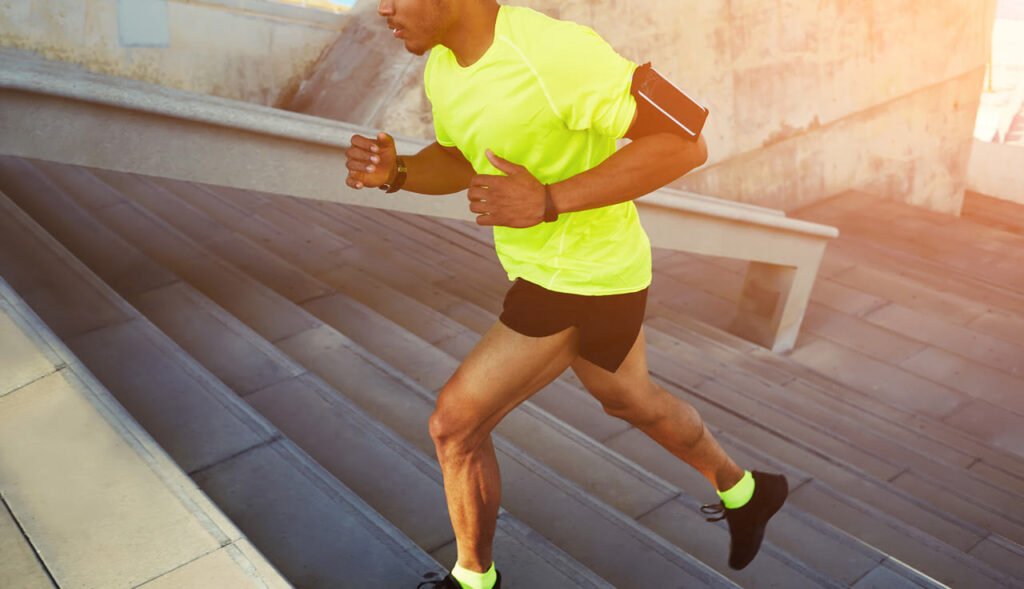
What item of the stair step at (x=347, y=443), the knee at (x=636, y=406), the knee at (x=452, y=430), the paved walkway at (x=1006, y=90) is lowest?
the paved walkway at (x=1006, y=90)

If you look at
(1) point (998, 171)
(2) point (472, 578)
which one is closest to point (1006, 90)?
(1) point (998, 171)

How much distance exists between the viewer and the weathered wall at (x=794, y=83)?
7613 mm

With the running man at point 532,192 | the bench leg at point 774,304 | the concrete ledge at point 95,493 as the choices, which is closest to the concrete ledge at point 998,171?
the bench leg at point 774,304

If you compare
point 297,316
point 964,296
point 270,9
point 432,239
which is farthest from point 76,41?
point 964,296

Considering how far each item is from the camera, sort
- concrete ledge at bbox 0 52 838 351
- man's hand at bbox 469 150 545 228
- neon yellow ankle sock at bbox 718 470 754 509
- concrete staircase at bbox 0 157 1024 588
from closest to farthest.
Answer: man's hand at bbox 469 150 545 228 < concrete staircase at bbox 0 157 1024 588 < neon yellow ankle sock at bbox 718 470 754 509 < concrete ledge at bbox 0 52 838 351

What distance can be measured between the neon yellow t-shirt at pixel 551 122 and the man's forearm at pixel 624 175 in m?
0.08

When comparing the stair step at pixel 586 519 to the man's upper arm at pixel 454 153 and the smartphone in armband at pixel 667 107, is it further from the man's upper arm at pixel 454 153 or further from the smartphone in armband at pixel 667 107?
the smartphone in armband at pixel 667 107

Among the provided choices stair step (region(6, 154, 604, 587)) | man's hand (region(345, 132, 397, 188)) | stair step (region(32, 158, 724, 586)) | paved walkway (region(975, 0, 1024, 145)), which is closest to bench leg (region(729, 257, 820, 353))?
stair step (region(32, 158, 724, 586))

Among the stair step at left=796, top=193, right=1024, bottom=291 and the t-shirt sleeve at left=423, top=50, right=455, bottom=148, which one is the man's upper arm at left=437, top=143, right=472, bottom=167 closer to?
the t-shirt sleeve at left=423, top=50, right=455, bottom=148

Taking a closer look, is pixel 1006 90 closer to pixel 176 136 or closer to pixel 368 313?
pixel 368 313

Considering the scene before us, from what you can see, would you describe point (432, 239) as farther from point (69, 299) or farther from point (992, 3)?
point (992, 3)

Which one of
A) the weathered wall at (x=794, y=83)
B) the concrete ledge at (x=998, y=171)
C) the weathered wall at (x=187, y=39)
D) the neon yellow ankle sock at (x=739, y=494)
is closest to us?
the neon yellow ankle sock at (x=739, y=494)

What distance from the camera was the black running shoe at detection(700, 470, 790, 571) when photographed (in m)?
2.91

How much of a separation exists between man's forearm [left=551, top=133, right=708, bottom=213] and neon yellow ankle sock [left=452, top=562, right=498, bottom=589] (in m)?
0.98
